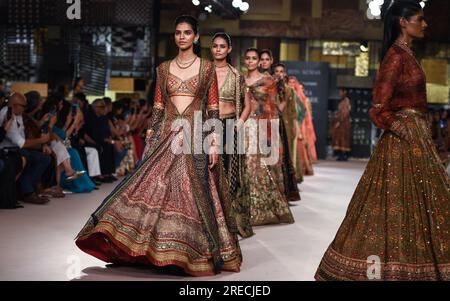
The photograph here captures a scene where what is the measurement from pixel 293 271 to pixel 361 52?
12731 millimetres

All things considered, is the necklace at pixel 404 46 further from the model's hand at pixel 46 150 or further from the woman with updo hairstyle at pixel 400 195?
the model's hand at pixel 46 150

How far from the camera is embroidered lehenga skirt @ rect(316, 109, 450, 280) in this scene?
3568mm

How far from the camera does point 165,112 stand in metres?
4.36

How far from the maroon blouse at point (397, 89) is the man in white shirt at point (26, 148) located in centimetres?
407

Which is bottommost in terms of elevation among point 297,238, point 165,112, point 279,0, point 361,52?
point 297,238

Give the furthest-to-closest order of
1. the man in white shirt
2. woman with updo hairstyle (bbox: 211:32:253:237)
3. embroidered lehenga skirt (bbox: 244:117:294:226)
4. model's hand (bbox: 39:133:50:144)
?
model's hand (bbox: 39:133:50:144), the man in white shirt, embroidered lehenga skirt (bbox: 244:117:294:226), woman with updo hairstyle (bbox: 211:32:253:237)

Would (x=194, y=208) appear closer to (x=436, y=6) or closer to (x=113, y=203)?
(x=113, y=203)

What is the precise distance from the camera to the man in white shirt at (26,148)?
6.93m

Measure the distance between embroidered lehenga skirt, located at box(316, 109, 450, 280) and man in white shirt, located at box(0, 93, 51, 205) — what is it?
3.98 meters

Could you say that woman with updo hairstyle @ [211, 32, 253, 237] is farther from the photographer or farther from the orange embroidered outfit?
the orange embroidered outfit

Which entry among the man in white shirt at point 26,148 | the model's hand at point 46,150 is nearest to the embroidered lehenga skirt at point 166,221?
the man in white shirt at point 26,148

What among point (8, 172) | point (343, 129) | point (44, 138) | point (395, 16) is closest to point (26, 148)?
point (44, 138)

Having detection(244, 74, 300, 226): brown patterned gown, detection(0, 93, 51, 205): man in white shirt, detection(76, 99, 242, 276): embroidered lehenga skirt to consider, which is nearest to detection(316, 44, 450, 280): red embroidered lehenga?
detection(76, 99, 242, 276): embroidered lehenga skirt
